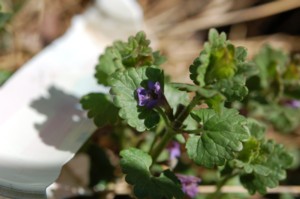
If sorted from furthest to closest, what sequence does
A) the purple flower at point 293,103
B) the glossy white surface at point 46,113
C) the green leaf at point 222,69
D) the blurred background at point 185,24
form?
the blurred background at point 185,24, the purple flower at point 293,103, the glossy white surface at point 46,113, the green leaf at point 222,69

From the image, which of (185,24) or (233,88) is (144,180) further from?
(185,24)

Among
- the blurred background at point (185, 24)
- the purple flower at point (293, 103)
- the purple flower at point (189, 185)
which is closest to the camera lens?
the purple flower at point (189, 185)

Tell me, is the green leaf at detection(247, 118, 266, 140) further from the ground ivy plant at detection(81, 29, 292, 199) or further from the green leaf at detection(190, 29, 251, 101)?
the green leaf at detection(190, 29, 251, 101)

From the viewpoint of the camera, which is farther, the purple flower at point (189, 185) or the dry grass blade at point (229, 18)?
the dry grass blade at point (229, 18)

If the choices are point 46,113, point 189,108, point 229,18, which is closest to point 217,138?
point 189,108

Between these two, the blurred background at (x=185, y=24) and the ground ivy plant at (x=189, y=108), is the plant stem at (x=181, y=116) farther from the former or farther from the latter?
the blurred background at (x=185, y=24)

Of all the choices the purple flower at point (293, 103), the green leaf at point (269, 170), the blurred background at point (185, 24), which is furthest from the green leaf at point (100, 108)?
Answer: the blurred background at point (185, 24)

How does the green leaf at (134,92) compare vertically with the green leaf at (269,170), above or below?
above

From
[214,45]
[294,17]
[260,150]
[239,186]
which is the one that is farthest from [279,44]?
[214,45]
